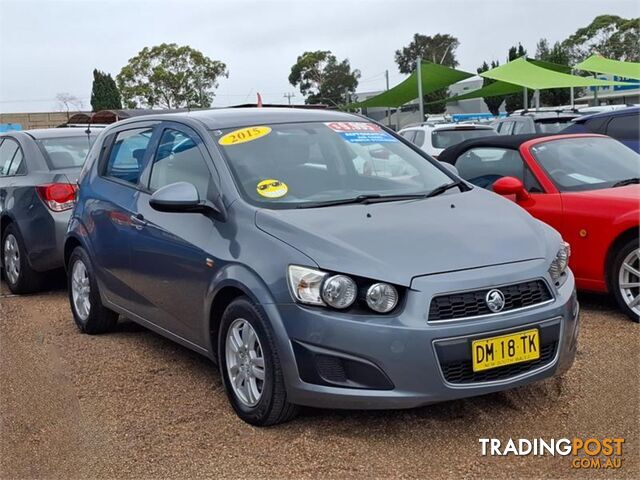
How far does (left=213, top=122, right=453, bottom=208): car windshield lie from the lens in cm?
434

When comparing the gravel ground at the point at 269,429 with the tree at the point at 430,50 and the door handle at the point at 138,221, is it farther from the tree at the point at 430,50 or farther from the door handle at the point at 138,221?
the tree at the point at 430,50

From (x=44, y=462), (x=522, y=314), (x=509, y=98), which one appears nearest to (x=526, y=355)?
(x=522, y=314)

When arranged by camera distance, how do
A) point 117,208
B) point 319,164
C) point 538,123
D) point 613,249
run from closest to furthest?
point 319,164, point 117,208, point 613,249, point 538,123

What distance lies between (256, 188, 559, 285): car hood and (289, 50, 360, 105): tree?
68.6 metres

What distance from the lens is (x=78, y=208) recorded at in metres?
6.08

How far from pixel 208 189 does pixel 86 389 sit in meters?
1.42

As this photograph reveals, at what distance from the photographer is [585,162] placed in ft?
21.5

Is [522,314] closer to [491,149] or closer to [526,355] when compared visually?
[526,355]

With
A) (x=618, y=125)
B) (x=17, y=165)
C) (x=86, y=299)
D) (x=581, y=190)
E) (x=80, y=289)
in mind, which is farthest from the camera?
(x=618, y=125)

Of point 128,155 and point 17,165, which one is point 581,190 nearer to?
point 128,155

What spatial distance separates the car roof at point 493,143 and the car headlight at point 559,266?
2.79 m

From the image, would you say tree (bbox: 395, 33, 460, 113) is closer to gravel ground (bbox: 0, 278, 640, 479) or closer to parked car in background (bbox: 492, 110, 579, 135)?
parked car in background (bbox: 492, 110, 579, 135)

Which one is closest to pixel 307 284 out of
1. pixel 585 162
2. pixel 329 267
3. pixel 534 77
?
pixel 329 267

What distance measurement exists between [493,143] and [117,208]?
3.49 metres
